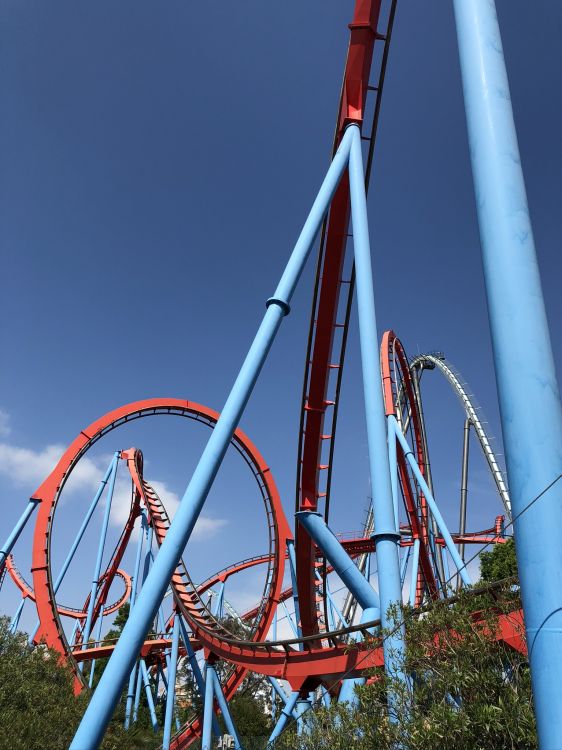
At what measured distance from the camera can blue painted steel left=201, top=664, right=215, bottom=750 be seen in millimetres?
11176

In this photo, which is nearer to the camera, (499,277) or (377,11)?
(499,277)

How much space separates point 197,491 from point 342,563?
9.38 ft

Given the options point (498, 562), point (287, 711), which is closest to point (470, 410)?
point (498, 562)

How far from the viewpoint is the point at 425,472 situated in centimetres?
1780

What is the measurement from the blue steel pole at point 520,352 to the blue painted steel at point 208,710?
1087cm

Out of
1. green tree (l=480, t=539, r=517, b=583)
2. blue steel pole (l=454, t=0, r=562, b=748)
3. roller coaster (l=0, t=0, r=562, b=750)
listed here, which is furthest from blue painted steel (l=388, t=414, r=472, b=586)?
green tree (l=480, t=539, r=517, b=583)

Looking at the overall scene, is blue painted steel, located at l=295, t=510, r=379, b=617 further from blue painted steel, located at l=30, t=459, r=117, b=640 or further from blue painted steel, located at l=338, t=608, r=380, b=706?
blue painted steel, located at l=30, t=459, r=117, b=640

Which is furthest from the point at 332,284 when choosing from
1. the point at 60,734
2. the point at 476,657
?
the point at 60,734

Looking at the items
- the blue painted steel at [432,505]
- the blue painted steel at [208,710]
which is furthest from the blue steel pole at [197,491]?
the blue painted steel at [208,710]

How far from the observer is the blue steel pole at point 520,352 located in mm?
1971

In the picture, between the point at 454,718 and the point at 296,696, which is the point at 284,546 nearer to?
the point at 296,696

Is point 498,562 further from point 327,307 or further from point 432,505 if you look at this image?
point 327,307

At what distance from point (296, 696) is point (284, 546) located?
269 inches

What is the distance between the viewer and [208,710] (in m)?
11.7
